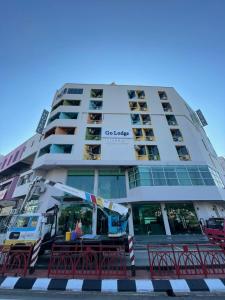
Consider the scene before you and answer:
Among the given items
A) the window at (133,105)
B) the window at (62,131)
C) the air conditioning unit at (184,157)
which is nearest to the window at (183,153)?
the air conditioning unit at (184,157)

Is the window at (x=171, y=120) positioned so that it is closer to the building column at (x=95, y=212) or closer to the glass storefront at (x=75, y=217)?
the building column at (x=95, y=212)

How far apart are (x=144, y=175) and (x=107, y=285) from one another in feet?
49.2

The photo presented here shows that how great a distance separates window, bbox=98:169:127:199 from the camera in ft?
66.2

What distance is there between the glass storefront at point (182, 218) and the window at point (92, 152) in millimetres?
10537

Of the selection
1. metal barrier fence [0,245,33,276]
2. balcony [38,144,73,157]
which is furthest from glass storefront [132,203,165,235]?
metal barrier fence [0,245,33,276]

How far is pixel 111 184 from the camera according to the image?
68.5ft

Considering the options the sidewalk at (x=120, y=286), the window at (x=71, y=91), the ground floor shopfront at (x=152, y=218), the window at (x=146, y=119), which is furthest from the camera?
the window at (x=71, y=91)

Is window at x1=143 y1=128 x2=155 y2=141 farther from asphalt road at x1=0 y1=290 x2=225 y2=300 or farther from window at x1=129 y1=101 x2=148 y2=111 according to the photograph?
asphalt road at x1=0 y1=290 x2=225 y2=300

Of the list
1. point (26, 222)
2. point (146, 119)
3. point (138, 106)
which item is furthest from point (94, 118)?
point (26, 222)

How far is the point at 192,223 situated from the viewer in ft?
61.9

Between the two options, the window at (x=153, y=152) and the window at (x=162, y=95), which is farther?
the window at (x=162, y=95)

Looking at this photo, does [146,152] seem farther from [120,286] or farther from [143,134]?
[120,286]

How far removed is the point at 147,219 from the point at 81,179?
9179 millimetres

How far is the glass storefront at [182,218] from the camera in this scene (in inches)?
732
